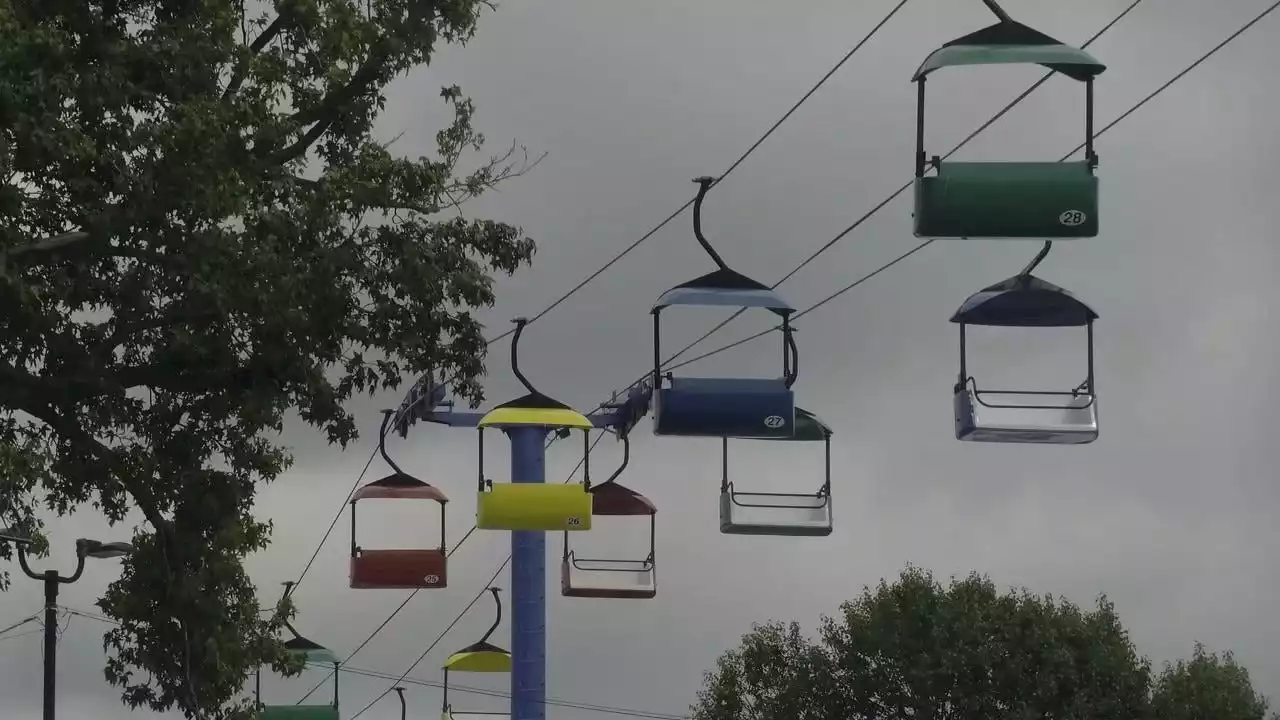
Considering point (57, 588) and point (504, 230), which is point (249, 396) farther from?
point (57, 588)

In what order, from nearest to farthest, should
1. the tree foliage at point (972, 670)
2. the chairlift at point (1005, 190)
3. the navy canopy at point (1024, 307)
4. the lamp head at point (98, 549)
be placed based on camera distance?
the chairlift at point (1005, 190), the navy canopy at point (1024, 307), the lamp head at point (98, 549), the tree foliage at point (972, 670)

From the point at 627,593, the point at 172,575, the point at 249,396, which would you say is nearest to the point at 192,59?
the point at 249,396

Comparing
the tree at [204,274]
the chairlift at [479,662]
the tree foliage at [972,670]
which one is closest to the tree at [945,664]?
the tree foliage at [972,670]

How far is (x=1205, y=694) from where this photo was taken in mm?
39781

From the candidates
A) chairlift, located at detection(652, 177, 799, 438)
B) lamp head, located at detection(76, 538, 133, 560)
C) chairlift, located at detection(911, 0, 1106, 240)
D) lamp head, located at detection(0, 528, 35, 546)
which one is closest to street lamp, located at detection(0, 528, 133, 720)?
lamp head, located at detection(76, 538, 133, 560)

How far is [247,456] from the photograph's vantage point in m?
18.5

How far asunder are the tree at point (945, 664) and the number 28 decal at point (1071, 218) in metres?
28.6

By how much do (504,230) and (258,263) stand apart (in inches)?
107

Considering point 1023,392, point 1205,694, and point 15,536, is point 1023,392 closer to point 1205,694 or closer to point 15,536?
point 15,536

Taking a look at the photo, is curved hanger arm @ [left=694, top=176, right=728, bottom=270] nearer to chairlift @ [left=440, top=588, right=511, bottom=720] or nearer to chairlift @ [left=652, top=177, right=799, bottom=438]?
chairlift @ [left=652, top=177, right=799, bottom=438]

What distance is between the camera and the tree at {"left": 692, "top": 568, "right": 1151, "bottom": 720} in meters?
39.5

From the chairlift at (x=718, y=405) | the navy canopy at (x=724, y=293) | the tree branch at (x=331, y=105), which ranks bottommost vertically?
the chairlift at (x=718, y=405)

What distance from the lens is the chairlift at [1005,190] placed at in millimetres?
11305

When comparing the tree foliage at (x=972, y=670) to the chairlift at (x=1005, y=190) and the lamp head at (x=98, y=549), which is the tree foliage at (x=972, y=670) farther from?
the chairlift at (x=1005, y=190)
